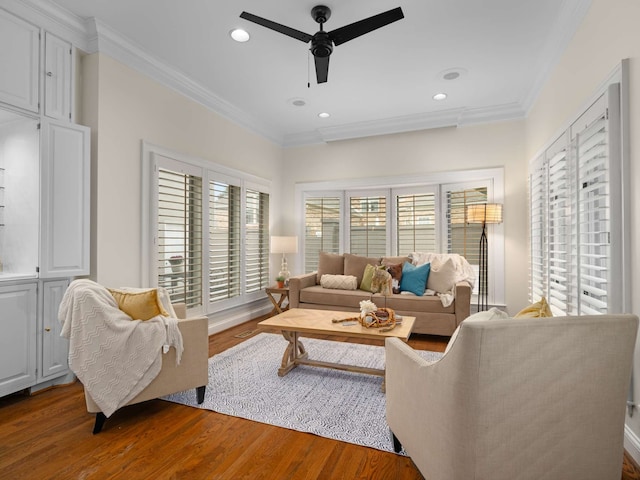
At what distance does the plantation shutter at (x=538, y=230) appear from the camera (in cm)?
359

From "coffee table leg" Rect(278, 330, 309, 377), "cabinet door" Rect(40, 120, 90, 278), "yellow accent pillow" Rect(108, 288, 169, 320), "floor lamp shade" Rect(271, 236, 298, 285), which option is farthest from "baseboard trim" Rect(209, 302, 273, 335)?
"yellow accent pillow" Rect(108, 288, 169, 320)

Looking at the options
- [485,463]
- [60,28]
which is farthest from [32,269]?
[485,463]

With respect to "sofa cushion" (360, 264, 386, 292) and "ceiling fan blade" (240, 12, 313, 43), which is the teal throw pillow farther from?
"ceiling fan blade" (240, 12, 313, 43)

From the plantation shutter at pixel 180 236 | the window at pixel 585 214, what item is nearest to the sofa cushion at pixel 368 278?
A: the window at pixel 585 214

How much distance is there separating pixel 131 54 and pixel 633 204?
3890mm

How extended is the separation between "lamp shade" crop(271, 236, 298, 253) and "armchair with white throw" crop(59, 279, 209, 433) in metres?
2.82

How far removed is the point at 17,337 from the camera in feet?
8.19

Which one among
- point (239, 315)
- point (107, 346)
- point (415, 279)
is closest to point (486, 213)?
point (415, 279)

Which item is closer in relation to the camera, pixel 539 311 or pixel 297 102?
Answer: pixel 539 311

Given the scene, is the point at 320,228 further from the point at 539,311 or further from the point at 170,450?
the point at 539,311

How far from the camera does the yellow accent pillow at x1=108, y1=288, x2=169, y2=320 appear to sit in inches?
89.0

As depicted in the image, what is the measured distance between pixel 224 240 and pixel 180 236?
77cm

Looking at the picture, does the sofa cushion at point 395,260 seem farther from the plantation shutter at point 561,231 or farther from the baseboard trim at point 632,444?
the baseboard trim at point 632,444

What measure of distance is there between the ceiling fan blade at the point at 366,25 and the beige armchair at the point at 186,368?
2150mm
